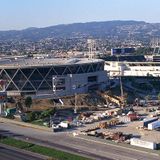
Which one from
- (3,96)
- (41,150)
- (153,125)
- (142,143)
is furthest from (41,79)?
(142,143)

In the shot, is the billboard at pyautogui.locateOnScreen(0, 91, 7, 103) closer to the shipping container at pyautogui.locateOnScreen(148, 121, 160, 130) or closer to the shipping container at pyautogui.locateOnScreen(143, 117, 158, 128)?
the shipping container at pyautogui.locateOnScreen(143, 117, 158, 128)

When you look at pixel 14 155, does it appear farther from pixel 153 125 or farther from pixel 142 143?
pixel 153 125

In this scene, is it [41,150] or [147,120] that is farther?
[147,120]

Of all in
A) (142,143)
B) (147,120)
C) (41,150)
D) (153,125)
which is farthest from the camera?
(147,120)

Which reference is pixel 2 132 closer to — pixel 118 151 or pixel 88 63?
pixel 118 151

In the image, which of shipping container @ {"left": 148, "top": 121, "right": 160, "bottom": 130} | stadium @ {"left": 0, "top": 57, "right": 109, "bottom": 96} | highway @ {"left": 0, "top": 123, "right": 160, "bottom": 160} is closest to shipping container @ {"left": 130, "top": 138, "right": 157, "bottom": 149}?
highway @ {"left": 0, "top": 123, "right": 160, "bottom": 160}

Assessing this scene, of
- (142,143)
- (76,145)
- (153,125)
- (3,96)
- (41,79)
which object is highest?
(41,79)
